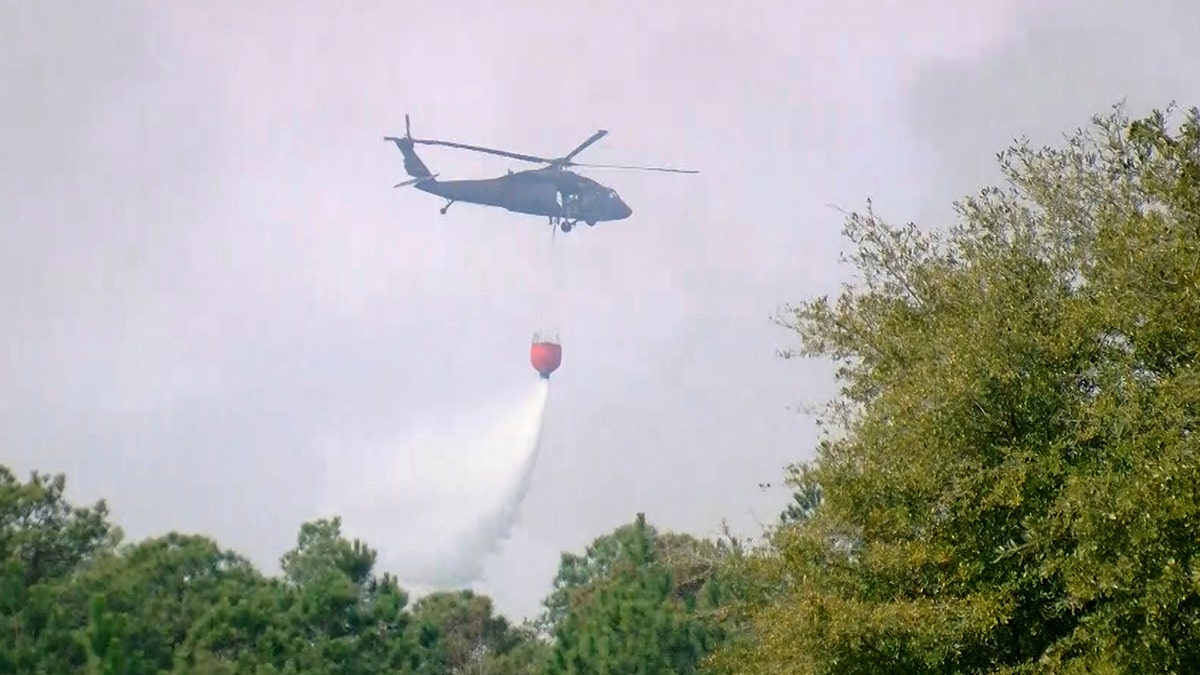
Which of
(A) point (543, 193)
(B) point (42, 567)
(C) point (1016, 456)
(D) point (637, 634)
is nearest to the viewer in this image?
(C) point (1016, 456)

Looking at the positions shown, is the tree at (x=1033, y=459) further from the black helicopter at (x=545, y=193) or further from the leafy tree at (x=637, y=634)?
the black helicopter at (x=545, y=193)

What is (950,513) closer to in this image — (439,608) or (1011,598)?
(1011,598)

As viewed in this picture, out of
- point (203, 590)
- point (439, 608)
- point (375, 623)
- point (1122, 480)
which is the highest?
point (439, 608)

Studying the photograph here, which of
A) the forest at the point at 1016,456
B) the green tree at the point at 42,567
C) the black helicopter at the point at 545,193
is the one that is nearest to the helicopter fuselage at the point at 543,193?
the black helicopter at the point at 545,193

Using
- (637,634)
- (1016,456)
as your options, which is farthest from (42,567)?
(1016,456)

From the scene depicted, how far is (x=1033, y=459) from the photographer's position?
588 inches

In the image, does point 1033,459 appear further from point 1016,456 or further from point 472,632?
point 472,632

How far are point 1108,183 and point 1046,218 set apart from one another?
2.60 feet

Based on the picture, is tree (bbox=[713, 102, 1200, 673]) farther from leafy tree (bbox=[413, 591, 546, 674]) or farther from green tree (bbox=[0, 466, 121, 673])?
leafy tree (bbox=[413, 591, 546, 674])

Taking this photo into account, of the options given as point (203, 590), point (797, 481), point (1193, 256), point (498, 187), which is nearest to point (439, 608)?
point (498, 187)

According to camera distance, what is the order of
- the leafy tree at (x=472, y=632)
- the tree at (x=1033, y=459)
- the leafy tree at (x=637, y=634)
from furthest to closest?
the leafy tree at (x=472, y=632)
the leafy tree at (x=637, y=634)
the tree at (x=1033, y=459)

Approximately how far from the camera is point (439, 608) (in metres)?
73.1

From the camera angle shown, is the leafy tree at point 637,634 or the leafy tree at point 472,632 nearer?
the leafy tree at point 637,634

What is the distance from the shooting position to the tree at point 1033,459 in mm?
13273
